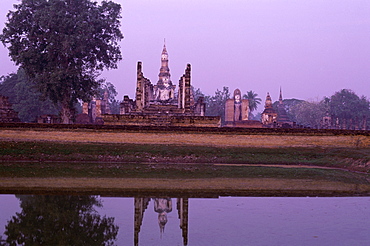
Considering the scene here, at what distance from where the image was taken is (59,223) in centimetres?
888

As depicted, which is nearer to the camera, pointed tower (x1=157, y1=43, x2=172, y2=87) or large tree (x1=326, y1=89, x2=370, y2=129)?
pointed tower (x1=157, y1=43, x2=172, y2=87)

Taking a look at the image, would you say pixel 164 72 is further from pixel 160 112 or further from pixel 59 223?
pixel 59 223

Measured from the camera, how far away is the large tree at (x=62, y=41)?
3719cm

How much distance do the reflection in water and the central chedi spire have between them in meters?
A: 49.6

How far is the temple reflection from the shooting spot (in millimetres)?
8584

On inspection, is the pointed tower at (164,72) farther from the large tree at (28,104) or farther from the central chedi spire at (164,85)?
the large tree at (28,104)

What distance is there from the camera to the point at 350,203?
11.6 m

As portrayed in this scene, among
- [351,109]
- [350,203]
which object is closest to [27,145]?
[350,203]

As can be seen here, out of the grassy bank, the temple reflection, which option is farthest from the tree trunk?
the temple reflection

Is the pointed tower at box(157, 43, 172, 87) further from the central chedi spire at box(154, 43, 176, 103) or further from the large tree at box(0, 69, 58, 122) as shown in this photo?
the large tree at box(0, 69, 58, 122)

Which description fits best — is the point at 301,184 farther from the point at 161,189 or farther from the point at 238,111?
the point at 238,111

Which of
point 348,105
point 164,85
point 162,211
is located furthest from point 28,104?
point 348,105

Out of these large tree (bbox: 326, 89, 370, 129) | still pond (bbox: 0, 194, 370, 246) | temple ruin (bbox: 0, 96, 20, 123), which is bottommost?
still pond (bbox: 0, 194, 370, 246)

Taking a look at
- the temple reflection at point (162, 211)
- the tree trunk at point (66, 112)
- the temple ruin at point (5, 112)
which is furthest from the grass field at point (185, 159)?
the tree trunk at point (66, 112)
